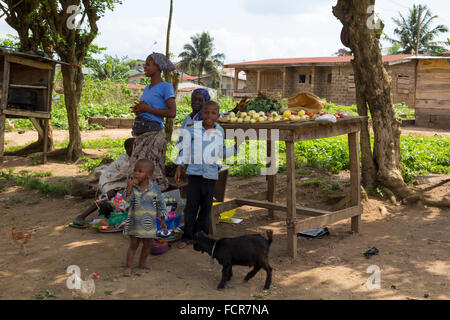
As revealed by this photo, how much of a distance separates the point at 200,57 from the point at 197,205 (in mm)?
60210

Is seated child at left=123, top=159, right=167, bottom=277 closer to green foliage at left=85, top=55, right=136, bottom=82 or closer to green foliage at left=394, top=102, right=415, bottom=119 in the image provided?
green foliage at left=85, top=55, right=136, bottom=82

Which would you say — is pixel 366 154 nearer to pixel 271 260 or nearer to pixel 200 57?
pixel 271 260

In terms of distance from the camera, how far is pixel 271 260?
428cm

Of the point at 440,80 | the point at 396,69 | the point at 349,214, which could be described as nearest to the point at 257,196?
the point at 349,214

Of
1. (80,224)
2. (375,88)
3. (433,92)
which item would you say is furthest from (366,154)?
(433,92)

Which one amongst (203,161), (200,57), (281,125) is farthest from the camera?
(200,57)

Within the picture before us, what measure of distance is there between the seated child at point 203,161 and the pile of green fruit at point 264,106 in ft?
1.70

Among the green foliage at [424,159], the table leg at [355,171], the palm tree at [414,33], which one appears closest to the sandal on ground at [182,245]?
the table leg at [355,171]

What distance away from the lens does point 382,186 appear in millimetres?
6402

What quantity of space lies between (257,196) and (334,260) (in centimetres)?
171

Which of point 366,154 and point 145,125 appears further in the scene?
point 366,154

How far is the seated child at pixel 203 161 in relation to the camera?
14.3 ft
